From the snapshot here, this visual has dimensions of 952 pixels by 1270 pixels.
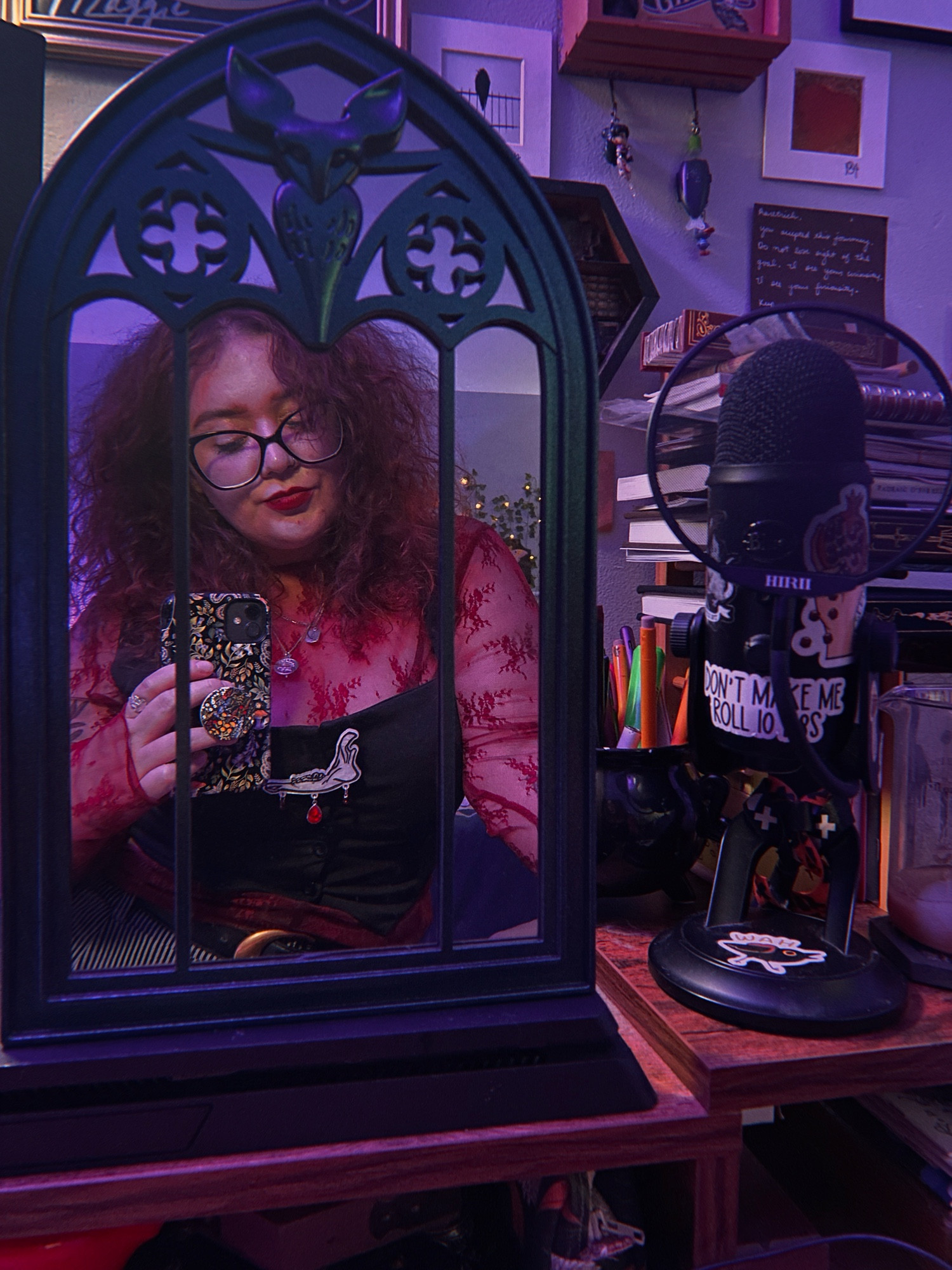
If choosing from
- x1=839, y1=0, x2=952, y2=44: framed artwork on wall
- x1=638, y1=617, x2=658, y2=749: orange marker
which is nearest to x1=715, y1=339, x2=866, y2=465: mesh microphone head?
x1=638, y1=617, x2=658, y2=749: orange marker

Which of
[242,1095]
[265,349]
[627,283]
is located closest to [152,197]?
[265,349]

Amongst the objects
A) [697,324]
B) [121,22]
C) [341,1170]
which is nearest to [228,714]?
[341,1170]

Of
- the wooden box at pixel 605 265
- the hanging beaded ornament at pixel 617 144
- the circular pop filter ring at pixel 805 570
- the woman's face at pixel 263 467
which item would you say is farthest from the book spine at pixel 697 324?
the woman's face at pixel 263 467

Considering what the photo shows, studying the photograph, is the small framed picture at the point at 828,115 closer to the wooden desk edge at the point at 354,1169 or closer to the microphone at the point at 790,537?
the microphone at the point at 790,537

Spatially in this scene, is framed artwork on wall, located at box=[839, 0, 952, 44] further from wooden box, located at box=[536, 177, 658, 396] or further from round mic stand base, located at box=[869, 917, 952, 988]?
round mic stand base, located at box=[869, 917, 952, 988]

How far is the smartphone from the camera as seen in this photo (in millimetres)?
505

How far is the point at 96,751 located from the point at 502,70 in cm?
93

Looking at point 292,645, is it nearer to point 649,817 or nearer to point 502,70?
point 649,817

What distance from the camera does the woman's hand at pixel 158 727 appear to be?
1.63 ft

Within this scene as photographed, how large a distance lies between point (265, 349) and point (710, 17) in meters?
0.83

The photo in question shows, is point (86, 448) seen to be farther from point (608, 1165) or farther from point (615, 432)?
point (615, 432)

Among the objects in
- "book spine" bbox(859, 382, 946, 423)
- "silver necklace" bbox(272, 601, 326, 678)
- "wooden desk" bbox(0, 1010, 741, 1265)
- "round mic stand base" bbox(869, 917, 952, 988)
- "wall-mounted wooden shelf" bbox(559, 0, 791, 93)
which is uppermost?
"wall-mounted wooden shelf" bbox(559, 0, 791, 93)

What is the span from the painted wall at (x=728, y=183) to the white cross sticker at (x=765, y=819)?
1.47 feet

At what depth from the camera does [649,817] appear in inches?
28.2
